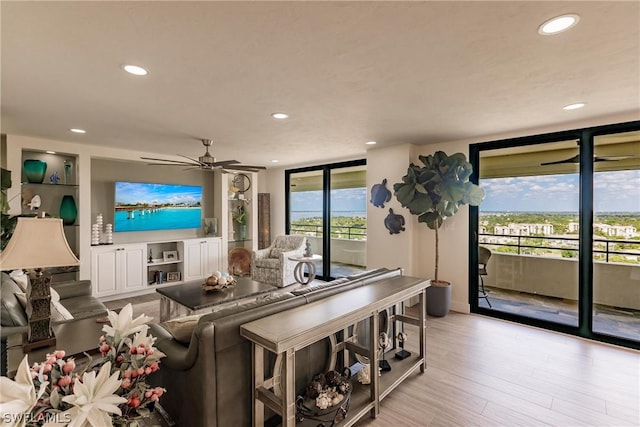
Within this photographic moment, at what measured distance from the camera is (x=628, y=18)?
1.57m

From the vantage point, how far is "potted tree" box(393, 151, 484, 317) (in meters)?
3.89

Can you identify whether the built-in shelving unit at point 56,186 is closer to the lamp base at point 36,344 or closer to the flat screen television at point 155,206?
the flat screen television at point 155,206

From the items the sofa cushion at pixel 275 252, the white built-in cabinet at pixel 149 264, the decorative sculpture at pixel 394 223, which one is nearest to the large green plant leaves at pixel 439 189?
the decorative sculpture at pixel 394 223

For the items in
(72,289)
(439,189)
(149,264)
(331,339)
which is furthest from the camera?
(149,264)

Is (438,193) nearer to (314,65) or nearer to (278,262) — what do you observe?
(314,65)

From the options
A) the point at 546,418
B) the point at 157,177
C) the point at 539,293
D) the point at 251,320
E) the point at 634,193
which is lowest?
the point at 546,418

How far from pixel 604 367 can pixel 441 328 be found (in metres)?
1.46

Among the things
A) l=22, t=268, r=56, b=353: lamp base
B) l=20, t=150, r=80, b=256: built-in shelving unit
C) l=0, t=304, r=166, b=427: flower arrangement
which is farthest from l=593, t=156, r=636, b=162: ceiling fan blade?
l=20, t=150, r=80, b=256: built-in shelving unit

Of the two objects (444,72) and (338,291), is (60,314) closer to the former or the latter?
(338,291)

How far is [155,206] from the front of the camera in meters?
5.68

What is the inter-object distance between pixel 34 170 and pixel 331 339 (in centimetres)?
487

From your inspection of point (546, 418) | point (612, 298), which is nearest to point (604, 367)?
point (612, 298)

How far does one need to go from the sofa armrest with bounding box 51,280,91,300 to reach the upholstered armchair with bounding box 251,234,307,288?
265cm

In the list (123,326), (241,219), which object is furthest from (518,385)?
(241,219)
